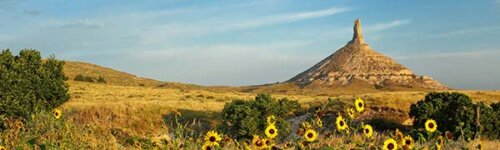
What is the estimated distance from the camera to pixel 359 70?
171m

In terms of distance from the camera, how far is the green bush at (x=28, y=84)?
3344 cm

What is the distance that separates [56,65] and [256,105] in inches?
482

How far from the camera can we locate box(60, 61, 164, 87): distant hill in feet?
362

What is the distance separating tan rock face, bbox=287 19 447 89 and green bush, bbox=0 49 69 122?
426 feet

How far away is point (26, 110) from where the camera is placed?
3366cm

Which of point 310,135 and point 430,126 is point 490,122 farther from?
point 310,135

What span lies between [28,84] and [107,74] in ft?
292

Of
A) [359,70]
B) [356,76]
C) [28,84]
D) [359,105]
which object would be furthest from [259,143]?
[359,70]

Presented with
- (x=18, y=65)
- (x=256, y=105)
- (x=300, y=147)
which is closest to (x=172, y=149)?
(x=300, y=147)

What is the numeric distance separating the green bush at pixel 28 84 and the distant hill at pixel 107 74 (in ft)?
224

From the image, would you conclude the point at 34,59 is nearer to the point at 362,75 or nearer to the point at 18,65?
the point at 18,65

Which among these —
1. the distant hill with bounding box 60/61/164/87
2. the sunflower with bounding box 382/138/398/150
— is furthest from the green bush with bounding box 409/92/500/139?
the distant hill with bounding box 60/61/164/87

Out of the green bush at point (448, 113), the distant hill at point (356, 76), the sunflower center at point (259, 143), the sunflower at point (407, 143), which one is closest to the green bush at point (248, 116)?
the green bush at point (448, 113)

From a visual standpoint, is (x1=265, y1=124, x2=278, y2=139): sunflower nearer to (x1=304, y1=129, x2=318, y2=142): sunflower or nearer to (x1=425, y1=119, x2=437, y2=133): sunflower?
(x1=304, y1=129, x2=318, y2=142): sunflower
